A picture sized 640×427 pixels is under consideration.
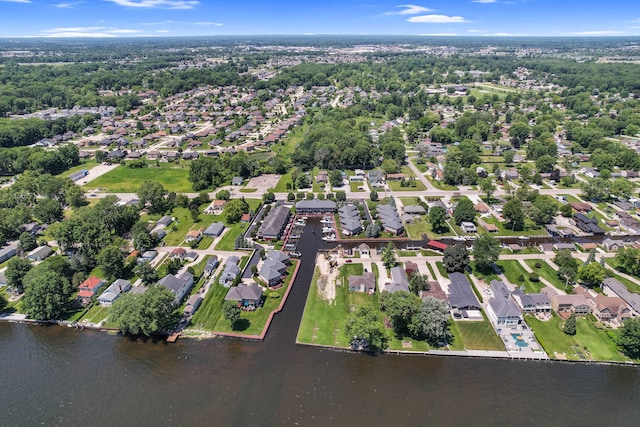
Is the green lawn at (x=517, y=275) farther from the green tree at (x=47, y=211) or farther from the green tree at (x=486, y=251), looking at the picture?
the green tree at (x=47, y=211)

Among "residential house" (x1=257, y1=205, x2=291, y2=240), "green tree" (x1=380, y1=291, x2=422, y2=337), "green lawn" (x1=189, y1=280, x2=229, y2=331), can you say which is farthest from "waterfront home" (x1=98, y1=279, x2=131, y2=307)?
"green tree" (x1=380, y1=291, x2=422, y2=337)

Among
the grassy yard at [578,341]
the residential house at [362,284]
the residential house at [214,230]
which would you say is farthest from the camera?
the residential house at [214,230]

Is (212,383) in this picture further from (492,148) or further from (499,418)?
(492,148)

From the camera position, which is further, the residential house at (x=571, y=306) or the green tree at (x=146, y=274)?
the green tree at (x=146, y=274)

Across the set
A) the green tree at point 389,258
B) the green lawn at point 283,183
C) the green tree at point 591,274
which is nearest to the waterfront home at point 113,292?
the green tree at point 389,258

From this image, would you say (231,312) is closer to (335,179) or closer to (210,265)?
(210,265)

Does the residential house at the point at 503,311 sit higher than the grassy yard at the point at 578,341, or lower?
higher

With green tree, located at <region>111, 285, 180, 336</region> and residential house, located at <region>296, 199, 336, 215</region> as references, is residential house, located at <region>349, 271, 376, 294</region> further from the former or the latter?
residential house, located at <region>296, 199, 336, 215</region>
